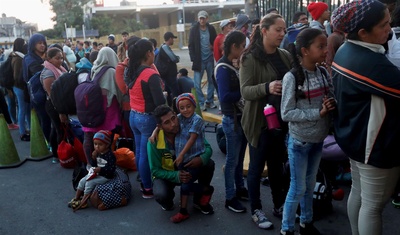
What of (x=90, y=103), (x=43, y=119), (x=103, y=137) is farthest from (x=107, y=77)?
(x=43, y=119)

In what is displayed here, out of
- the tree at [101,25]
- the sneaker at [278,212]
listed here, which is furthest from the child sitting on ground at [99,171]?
the tree at [101,25]

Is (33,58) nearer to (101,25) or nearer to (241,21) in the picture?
(241,21)

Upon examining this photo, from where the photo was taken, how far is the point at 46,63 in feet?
17.7

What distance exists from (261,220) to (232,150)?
0.73 m

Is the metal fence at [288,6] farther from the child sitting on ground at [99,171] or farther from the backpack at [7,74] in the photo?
the backpack at [7,74]

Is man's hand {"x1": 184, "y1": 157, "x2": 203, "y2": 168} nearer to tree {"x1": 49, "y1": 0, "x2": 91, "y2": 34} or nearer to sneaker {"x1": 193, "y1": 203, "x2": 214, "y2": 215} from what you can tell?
sneaker {"x1": 193, "y1": 203, "x2": 214, "y2": 215}

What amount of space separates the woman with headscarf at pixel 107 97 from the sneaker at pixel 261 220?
7.19ft

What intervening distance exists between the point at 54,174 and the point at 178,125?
8.59 feet

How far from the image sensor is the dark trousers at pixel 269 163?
3.19 m

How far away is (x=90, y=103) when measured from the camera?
448 centimetres

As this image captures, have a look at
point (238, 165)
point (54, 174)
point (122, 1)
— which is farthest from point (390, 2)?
point (122, 1)

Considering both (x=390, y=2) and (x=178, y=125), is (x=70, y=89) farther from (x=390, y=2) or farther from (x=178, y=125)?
(x=390, y=2)

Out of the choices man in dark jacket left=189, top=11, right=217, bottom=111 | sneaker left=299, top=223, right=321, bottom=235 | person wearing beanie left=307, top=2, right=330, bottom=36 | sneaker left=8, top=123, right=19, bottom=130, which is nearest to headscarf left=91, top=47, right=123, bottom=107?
sneaker left=299, top=223, right=321, bottom=235

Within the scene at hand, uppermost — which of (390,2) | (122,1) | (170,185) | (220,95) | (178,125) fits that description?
(122,1)
